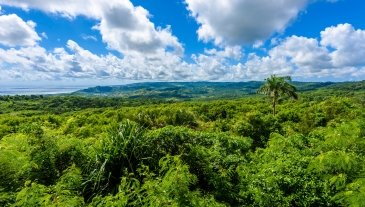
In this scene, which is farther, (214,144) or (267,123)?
(267,123)

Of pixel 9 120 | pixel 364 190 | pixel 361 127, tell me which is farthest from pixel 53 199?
pixel 9 120

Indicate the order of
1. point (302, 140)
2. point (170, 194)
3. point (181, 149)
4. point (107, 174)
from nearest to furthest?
1. point (170, 194)
2. point (107, 174)
3. point (181, 149)
4. point (302, 140)

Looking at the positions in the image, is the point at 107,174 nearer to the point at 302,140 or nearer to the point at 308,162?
the point at 308,162

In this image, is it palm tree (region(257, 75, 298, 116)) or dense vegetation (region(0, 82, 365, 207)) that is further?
palm tree (region(257, 75, 298, 116))

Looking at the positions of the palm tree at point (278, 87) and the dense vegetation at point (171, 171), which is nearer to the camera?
the dense vegetation at point (171, 171)

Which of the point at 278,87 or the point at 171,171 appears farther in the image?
the point at 278,87

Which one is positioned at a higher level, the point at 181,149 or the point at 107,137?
the point at 107,137

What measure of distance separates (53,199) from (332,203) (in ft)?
24.4

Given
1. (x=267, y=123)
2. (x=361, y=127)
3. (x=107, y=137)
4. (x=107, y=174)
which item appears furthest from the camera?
(x=267, y=123)

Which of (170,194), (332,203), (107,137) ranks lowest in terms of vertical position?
(332,203)

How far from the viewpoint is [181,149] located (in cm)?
1245

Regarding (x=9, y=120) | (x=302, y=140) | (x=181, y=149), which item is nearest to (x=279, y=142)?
(x=302, y=140)

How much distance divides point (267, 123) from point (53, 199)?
33.0 meters

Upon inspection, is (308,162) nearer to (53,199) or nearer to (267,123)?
(53,199)
